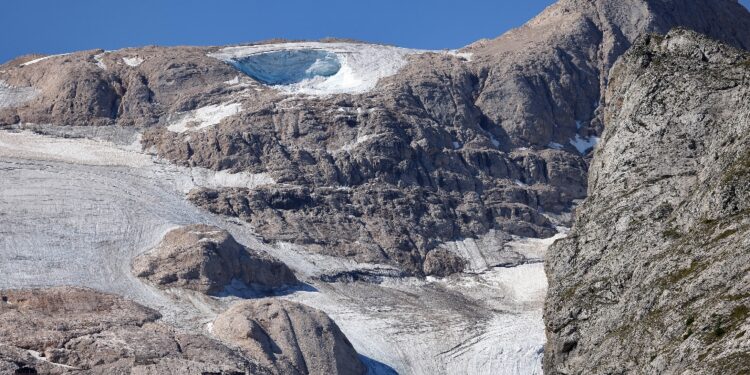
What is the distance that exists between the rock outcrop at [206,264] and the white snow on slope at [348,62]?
3419 cm

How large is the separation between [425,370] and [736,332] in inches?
2232

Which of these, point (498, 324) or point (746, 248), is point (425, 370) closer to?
point (498, 324)

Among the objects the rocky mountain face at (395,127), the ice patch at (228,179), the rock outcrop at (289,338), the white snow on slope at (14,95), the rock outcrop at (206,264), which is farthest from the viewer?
the white snow on slope at (14,95)

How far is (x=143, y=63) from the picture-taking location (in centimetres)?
13300

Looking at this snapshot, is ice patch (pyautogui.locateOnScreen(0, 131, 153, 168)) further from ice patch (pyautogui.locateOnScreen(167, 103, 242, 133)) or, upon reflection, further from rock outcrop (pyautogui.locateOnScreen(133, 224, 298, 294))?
rock outcrop (pyautogui.locateOnScreen(133, 224, 298, 294))

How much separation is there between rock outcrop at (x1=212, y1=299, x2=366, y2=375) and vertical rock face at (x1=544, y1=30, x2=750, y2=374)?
41114mm

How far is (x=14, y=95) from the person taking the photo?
128125 millimetres

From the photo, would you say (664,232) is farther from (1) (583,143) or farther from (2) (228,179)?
(1) (583,143)

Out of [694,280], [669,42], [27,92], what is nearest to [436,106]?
[27,92]

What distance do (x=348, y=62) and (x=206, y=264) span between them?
163 feet

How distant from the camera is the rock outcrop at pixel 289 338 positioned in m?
75.7

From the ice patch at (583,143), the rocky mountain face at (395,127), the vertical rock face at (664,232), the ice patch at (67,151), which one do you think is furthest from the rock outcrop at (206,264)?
the vertical rock face at (664,232)

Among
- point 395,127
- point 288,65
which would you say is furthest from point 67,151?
point 288,65

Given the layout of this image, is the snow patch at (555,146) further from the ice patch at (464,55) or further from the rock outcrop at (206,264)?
the rock outcrop at (206,264)
